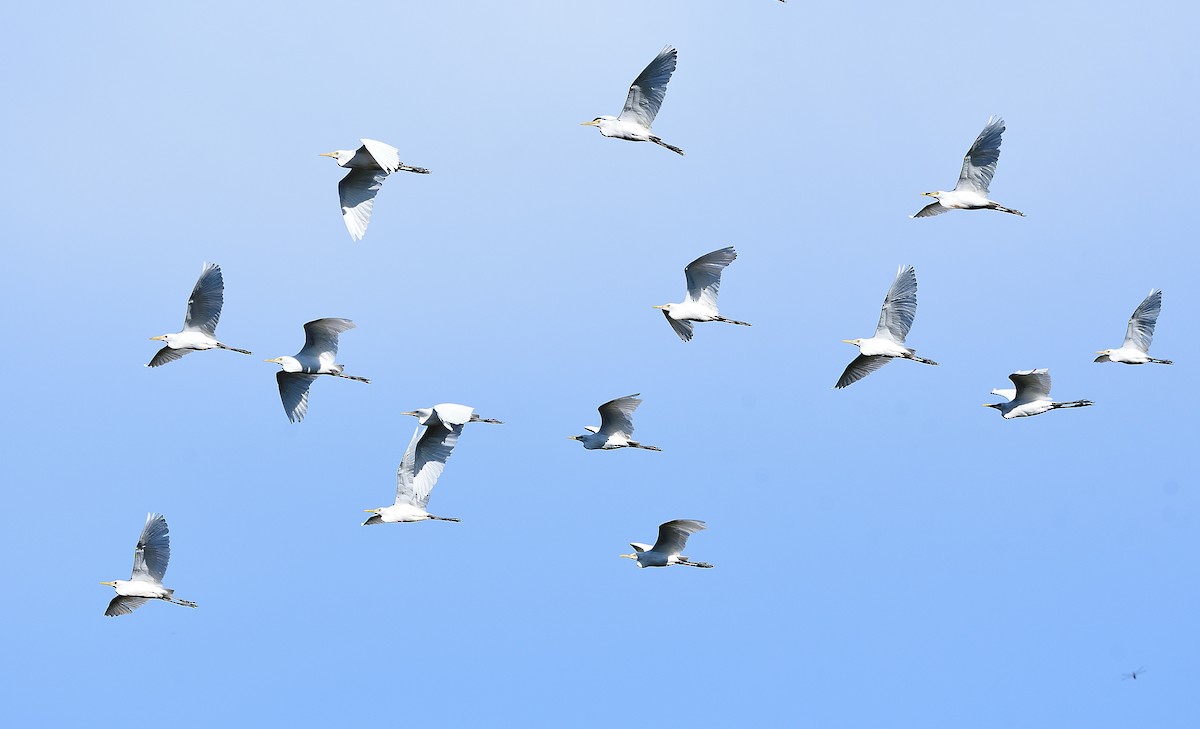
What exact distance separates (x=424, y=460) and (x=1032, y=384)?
18.6 meters

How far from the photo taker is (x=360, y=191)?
49562 millimetres

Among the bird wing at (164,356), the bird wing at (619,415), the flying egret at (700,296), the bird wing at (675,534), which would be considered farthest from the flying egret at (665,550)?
the bird wing at (164,356)

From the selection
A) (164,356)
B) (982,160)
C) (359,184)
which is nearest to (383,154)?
(359,184)

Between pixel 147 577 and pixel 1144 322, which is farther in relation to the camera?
pixel 1144 322

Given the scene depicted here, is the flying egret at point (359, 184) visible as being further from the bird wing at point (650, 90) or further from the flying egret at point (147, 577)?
the flying egret at point (147, 577)

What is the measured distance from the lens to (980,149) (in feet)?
164

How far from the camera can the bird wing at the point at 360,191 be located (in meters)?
49.3

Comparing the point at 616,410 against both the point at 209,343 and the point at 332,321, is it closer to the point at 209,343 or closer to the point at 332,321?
the point at 332,321

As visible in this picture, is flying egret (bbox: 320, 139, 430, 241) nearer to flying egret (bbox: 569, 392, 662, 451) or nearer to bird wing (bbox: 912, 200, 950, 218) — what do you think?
flying egret (bbox: 569, 392, 662, 451)

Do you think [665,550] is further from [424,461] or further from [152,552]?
[152,552]

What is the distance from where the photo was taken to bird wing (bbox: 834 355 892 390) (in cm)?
5147

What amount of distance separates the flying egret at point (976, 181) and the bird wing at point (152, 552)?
24.9 metres

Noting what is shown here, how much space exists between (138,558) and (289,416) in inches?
258

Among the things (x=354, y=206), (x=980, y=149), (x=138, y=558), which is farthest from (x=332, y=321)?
(x=980, y=149)
